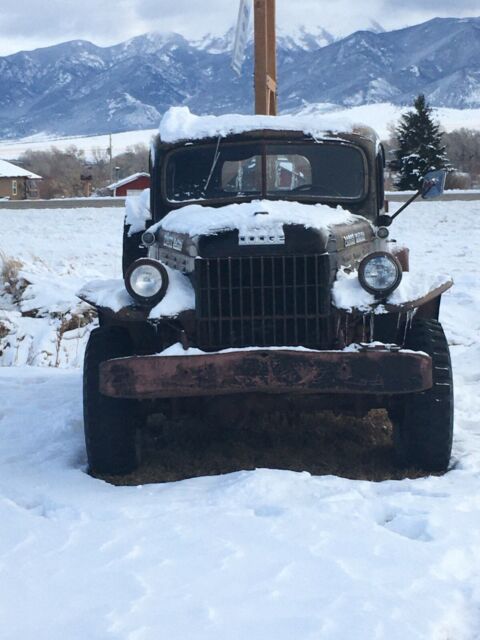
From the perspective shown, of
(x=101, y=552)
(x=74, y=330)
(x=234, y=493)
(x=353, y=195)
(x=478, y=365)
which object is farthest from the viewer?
(x=74, y=330)

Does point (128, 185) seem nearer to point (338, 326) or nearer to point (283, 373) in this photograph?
point (338, 326)

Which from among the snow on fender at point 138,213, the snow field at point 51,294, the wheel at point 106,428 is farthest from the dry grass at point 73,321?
the wheel at point 106,428

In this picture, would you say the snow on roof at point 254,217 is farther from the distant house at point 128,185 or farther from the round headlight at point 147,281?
the distant house at point 128,185

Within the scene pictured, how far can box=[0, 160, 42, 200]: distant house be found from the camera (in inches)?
3187

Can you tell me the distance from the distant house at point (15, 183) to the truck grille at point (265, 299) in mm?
77738

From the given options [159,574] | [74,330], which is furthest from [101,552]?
[74,330]

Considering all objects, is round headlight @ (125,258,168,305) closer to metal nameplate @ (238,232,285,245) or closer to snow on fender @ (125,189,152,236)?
metal nameplate @ (238,232,285,245)

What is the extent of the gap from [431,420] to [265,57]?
6.69 metres

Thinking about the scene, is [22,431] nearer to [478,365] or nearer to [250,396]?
[250,396]

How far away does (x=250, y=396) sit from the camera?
5.13 metres

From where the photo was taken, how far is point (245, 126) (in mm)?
6129

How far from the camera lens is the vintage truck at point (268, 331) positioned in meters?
4.73

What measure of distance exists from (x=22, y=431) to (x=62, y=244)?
12.3 metres

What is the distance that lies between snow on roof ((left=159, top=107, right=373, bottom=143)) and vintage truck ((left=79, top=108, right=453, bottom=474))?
73 centimetres
